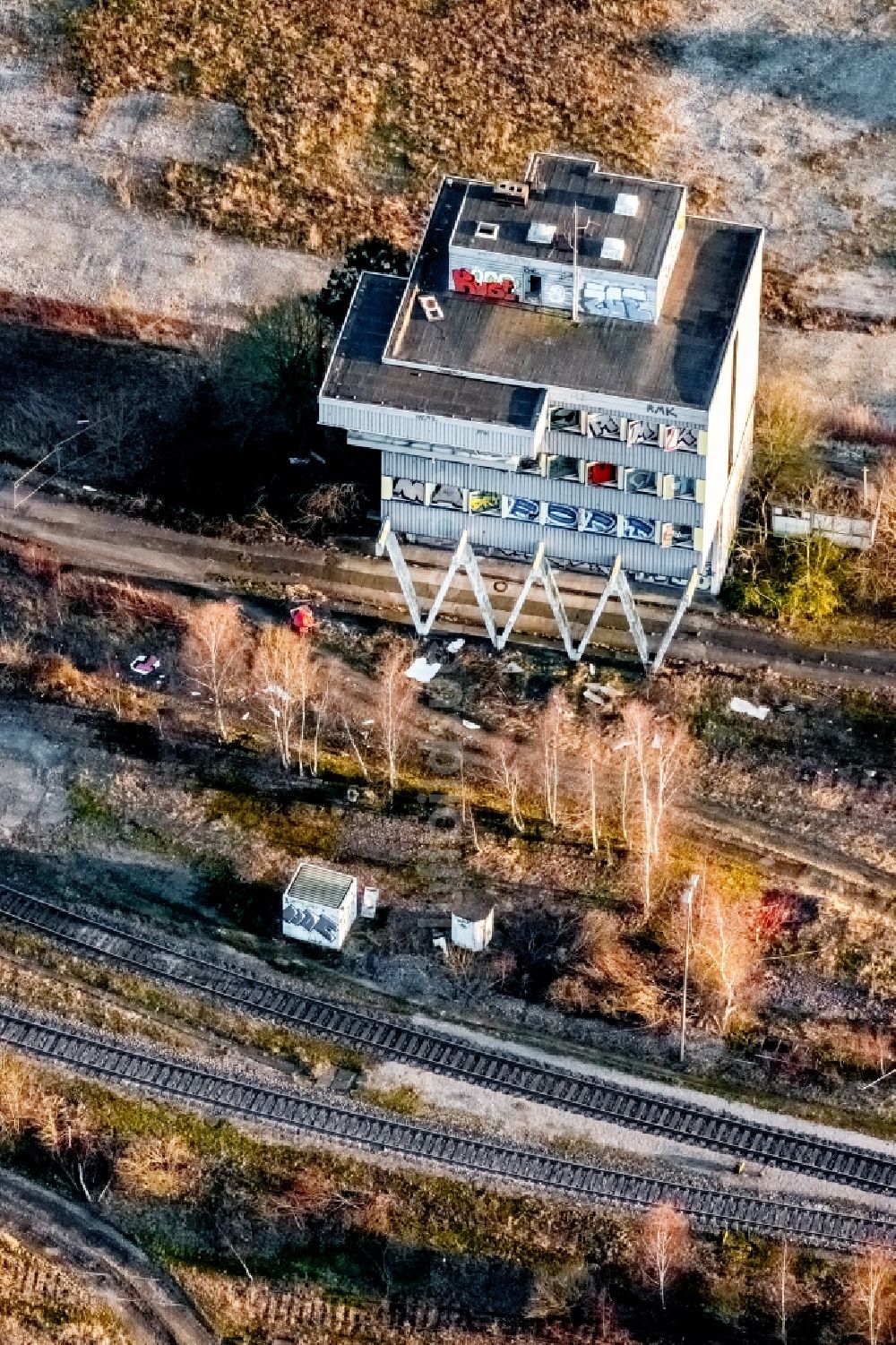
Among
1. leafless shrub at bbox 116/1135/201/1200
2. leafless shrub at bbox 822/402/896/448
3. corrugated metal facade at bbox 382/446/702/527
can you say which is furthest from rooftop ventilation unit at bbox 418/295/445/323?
leafless shrub at bbox 116/1135/201/1200

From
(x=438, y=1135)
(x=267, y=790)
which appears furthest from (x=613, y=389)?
(x=438, y=1135)

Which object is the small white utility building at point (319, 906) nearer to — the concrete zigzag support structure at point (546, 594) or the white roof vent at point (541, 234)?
the concrete zigzag support structure at point (546, 594)

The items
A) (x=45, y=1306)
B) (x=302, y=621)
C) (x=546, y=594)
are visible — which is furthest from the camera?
(x=546, y=594)

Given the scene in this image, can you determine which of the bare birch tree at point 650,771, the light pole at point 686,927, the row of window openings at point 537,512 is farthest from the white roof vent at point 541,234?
the light pole at point 686,927

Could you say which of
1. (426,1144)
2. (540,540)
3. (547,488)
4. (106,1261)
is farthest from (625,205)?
(106,1261)

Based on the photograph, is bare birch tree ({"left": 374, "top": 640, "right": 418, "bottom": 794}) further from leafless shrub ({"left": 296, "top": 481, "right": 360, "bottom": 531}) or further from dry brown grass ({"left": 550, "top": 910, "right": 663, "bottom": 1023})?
dry brown grass ({"left": 550, "top": 910, "right": 663, "bottom": 1023})

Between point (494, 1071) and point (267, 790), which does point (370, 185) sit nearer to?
point (267, 790)

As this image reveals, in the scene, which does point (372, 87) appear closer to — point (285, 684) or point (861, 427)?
point (861, 427)
